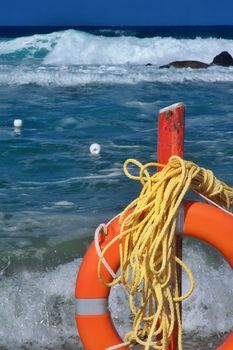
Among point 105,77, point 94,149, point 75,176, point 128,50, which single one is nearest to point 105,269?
point 75,176

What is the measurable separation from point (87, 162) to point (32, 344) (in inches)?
139

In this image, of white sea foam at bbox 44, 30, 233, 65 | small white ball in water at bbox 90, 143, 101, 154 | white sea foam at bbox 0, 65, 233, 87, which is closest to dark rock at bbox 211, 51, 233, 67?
white sea foam at bbox 0, 65, 233, 87

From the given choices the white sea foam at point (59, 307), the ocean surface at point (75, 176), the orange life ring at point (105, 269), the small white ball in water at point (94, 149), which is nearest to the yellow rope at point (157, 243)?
the orange life ring at point (105, 269)

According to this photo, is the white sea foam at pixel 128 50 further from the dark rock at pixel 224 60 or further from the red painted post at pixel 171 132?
the red painted post at pixel 171 132

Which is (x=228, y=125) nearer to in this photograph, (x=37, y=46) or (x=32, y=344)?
(x=32, y=344)

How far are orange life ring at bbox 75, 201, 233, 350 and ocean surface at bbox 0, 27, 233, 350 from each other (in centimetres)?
108

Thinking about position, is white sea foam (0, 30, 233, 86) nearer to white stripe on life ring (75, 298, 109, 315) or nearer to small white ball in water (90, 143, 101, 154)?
small white ball in water (90, 143, 101, 154)

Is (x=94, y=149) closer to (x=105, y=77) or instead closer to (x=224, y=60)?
(x=105, y=77)

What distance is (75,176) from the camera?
6.54m

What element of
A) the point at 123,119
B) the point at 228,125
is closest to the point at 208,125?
the point at 228,125

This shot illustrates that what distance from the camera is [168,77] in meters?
16.0

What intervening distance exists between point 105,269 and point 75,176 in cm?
397

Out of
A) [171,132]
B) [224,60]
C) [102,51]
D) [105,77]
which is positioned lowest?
[102,51]

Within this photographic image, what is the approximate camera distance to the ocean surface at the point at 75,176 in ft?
13.0
